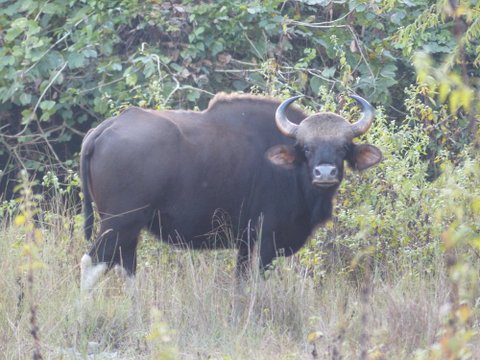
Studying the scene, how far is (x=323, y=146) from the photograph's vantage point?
21.9 ft

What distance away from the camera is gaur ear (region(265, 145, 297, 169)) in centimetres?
682

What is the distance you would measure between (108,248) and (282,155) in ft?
4.64

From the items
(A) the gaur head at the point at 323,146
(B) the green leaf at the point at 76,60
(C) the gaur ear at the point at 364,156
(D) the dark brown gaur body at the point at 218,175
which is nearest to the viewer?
(D) the dark brown gaur body at the point at 218,175

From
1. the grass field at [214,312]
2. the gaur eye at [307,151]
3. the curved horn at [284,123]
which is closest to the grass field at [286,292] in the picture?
the grass field at [214,312]

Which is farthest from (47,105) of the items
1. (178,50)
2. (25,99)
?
(178,50)

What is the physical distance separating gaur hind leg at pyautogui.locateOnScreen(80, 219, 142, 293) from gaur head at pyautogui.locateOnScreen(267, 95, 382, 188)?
1163 millimetres

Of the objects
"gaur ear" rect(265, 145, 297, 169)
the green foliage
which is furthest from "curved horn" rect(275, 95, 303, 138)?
the green foliage

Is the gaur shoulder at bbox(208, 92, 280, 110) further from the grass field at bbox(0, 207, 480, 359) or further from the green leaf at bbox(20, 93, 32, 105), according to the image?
the green leaf at bbox(20, 93, 32, 105)

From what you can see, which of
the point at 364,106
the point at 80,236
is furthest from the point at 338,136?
the point at 80,236

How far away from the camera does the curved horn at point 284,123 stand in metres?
6.84

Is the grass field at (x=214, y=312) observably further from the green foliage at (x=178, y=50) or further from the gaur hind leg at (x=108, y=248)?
the green foliage at (x=178, y=50)

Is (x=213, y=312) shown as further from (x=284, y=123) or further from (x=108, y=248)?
(x=284, y=123)

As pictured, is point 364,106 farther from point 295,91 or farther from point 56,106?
point 56,106

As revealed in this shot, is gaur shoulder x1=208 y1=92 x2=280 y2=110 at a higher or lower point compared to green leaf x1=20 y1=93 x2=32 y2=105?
higher
